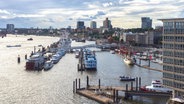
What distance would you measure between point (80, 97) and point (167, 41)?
12.8 meters

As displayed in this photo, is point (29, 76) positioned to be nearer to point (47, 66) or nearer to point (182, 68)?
point (47, 66)

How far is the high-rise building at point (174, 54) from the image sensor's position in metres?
41.3

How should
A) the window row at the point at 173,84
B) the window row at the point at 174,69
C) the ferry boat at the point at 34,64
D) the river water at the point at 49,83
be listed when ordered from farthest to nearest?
1. the ferry boat at the point at 34,64
2. the river water at the point at 49,83
3. the window row at the point at 173,84
4. the window row at the point at 174,69

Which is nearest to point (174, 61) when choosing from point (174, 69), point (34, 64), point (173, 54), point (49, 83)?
point (173, 54)

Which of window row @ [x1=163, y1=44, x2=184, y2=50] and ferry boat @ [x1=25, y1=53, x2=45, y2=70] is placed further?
ferry boat @ [x1=25, y1=53, x2=45, y2=70]

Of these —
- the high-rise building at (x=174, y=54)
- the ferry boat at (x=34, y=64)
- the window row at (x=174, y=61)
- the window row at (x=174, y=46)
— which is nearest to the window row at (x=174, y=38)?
the high-rise building at (x=174, y=54)

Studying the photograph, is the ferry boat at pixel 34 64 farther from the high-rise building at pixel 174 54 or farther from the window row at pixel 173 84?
the high-rise building at pixel 174 54

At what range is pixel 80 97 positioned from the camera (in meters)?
49.1

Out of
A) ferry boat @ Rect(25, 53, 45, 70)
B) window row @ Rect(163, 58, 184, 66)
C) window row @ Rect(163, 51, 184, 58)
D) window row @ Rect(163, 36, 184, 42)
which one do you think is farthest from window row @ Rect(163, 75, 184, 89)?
ferry boat @ Rect(25, 53, 45, 70)

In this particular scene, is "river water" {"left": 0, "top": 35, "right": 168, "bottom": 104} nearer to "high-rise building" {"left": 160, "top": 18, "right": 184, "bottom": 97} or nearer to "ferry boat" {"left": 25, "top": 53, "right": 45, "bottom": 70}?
A: "ferry boat" {"left": 25, "top": 53, "right": 45, "bottom": 70}

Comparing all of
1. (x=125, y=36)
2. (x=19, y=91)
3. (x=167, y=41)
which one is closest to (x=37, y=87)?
(x=19, y=91)

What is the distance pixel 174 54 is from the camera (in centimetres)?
4216

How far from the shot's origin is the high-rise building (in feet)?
135

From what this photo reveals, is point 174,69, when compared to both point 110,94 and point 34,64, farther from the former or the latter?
point 34,64
